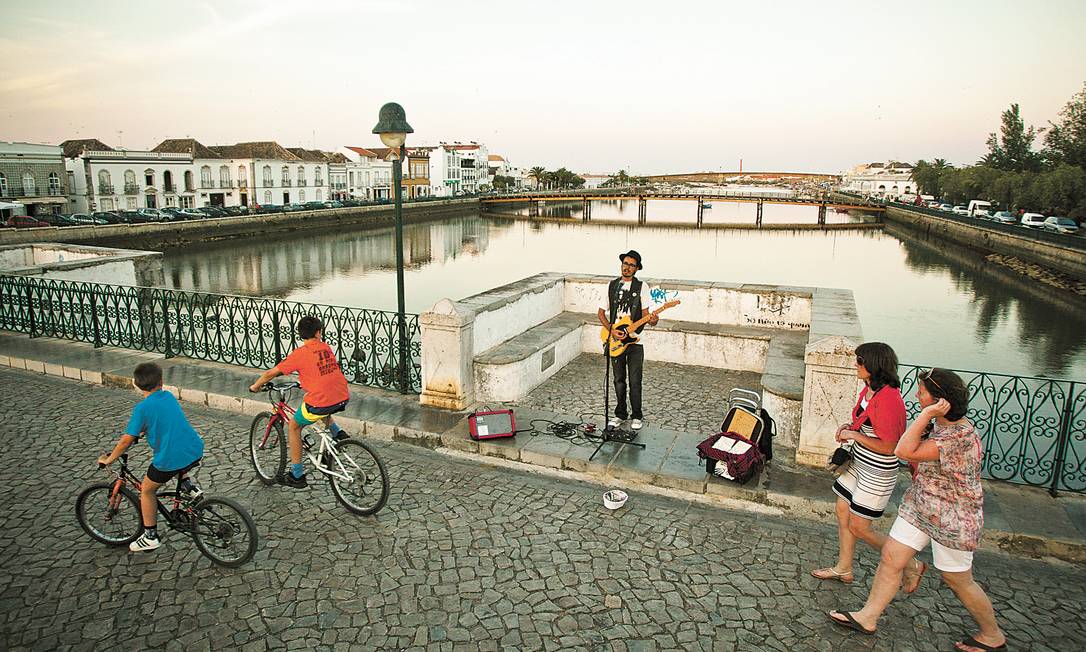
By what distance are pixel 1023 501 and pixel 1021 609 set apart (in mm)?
1499

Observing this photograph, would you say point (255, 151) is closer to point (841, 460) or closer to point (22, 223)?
point (22, 223)

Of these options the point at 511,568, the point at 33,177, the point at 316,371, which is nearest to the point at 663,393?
the point at 511,568

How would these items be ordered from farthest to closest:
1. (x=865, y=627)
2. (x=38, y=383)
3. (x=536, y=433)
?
(x=38, y=383)
(x=536, y=433)
(x=865, y=627)

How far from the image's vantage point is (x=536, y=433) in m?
6.84

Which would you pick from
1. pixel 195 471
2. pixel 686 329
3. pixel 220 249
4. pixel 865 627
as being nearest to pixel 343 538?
pixel 195 471

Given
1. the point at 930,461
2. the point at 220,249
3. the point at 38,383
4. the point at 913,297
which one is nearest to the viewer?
the point at 930,461

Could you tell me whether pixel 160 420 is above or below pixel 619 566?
above

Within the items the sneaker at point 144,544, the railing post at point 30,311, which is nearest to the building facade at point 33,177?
the railing post at point 30,311

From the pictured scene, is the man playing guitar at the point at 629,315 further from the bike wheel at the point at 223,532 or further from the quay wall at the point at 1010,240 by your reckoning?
the quay wall at the point at 1010,240

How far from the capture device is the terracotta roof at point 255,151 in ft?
233

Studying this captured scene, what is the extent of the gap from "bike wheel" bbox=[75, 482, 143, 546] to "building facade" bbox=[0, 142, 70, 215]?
52.8 m

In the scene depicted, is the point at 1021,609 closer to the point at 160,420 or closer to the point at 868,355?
the point at 868,355

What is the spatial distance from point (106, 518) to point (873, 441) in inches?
205

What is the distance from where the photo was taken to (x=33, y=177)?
48.0m
